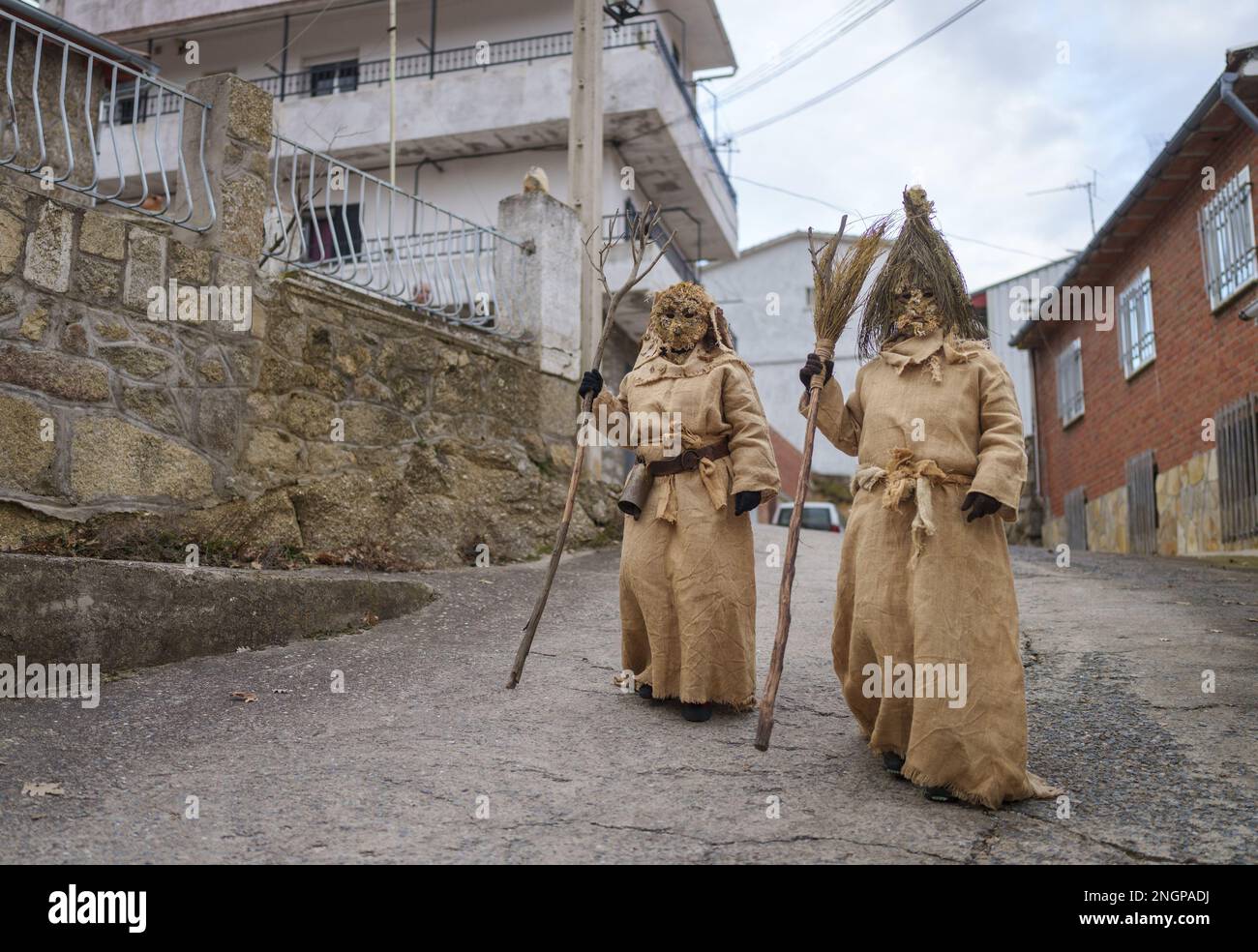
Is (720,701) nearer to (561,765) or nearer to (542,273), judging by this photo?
(561,765)

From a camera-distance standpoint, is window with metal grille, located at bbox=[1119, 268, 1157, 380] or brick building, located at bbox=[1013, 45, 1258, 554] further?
window with metal grille, located at bbox=[1119, 268, 1157, 380]

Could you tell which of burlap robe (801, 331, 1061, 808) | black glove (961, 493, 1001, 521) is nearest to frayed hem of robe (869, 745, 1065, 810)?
burlap robe (801, 331, 1061, 808)

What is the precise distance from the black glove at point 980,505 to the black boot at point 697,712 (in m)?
1.54

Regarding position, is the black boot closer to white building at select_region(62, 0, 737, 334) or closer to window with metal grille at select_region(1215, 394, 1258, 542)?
window with metal grille at select_region(1215, 394, 1258, 542)

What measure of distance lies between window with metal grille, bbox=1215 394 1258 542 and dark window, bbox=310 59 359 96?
15072mm

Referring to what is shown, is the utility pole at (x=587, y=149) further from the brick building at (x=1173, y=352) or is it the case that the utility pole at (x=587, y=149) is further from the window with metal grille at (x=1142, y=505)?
the window with metal grille at (x=1142, y=505)

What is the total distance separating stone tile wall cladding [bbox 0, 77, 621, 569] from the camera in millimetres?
5746

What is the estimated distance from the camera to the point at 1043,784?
3.82m

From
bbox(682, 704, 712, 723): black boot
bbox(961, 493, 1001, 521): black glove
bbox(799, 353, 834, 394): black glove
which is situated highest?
bbox(799, 353, 834, 394): black glove

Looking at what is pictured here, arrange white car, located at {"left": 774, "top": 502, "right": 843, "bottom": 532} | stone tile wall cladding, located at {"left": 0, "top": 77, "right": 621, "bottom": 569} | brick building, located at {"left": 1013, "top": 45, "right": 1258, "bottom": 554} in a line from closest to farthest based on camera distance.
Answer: stone tile wall cladding, located at {"left": 0, "top": 77, "right": 621, "bottom": 569} < brick building, located at {"left": 1013, "top": 45, "right": 1258, "bottom": 554} < white car, located at {"left": 774, "top": 502, "right": 843, "bottom": 532}

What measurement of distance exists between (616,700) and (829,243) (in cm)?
232

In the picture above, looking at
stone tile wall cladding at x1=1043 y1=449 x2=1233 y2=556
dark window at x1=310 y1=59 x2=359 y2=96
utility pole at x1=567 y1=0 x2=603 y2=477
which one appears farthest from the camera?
dark window at x1=310 y1=59 x2=359 y2=96

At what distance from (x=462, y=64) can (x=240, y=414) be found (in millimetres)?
13834

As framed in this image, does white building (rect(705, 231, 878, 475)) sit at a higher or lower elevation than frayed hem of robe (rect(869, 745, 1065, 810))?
higher
